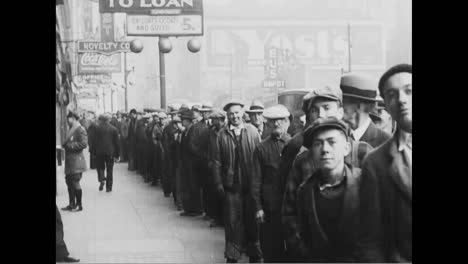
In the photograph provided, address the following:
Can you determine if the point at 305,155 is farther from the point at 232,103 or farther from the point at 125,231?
the point at 125,231

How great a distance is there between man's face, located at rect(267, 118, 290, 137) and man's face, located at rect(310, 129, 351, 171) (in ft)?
1.65

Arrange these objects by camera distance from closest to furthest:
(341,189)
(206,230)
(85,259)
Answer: (341,189) < (85,259) < (206,230)

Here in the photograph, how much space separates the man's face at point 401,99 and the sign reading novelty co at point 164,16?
144 centimetres

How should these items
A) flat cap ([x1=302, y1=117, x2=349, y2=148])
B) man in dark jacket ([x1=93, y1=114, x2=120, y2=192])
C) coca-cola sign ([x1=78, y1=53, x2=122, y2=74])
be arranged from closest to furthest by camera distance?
flat cap ([x1=302, y1=117, x2=349, y2=148]) < coca-cola sign ([x1=78, y1=53, x2=122, y2=74]) < man in dark jacket ([x1=93, y1=114, x2=120, y2=192])

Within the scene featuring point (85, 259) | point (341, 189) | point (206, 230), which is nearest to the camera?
point (341, 189)

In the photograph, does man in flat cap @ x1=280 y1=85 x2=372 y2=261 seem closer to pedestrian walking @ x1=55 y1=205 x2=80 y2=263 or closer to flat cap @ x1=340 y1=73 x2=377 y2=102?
flat cap @ x1=340 y1=73 x2=377 y2=102

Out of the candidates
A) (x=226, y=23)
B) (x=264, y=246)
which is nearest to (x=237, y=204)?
(x=264, y=246)

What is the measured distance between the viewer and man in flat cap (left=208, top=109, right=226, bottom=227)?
20.2 ft

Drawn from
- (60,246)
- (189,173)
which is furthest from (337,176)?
(189,173)

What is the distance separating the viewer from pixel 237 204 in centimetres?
587

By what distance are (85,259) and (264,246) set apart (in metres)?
1.23

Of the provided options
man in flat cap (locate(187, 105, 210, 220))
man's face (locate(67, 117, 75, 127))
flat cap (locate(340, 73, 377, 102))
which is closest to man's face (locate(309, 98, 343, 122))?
flat cap (locate(340, 73, 377, 102))

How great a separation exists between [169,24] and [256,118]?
96 cm
